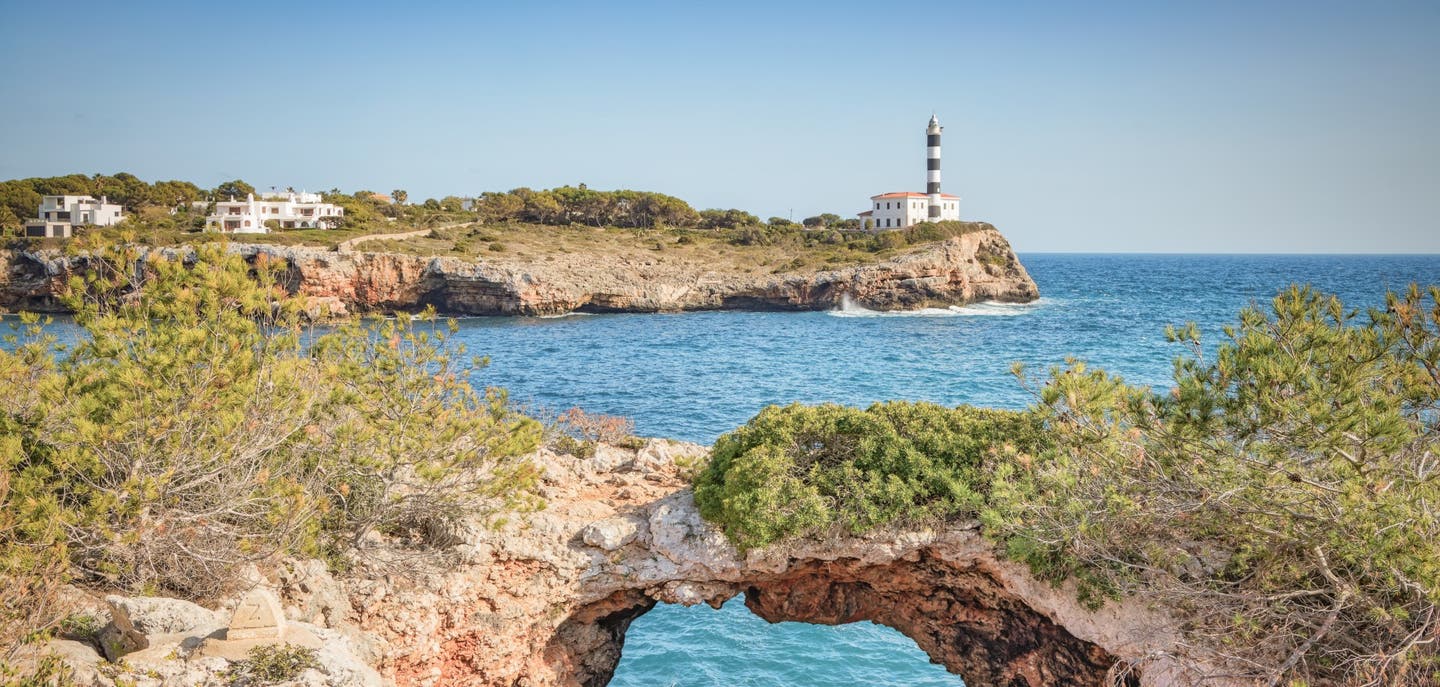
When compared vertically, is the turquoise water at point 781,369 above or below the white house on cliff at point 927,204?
below

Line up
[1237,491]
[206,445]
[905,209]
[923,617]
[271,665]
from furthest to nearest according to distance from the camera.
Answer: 1. [905,209]
2. [923,617]
3. [206,445]
4. [1237,491]
5. [271,665]

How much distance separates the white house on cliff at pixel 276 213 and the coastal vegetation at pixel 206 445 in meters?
79.3

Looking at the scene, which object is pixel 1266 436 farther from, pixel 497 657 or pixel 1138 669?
pixel 497 657

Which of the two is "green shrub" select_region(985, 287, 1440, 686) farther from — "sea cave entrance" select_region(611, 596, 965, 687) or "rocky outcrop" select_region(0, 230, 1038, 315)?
"rocky outcrop" select_region(0, 230, 1038, 315)

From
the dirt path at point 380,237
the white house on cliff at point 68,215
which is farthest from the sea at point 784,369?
the white house on cliff at point 68,215

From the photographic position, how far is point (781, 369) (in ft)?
153

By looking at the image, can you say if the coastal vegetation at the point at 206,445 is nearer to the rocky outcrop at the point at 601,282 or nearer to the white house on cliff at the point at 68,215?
the rocky outcrop at the point at 601,282

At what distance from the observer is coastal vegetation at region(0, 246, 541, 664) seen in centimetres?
930

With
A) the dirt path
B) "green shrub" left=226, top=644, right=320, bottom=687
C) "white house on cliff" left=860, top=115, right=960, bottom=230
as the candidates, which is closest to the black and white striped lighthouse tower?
"white house on cliff" left=860, top=115, right=960, bottom=230

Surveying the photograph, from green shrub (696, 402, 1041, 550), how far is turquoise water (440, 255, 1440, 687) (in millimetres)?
5595

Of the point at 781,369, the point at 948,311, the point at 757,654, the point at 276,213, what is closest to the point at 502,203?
the point at 276,213

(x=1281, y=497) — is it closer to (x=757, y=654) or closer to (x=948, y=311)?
(x=757, y=654)

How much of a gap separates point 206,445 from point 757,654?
38.3 feet

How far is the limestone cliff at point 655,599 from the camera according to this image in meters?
11.3
